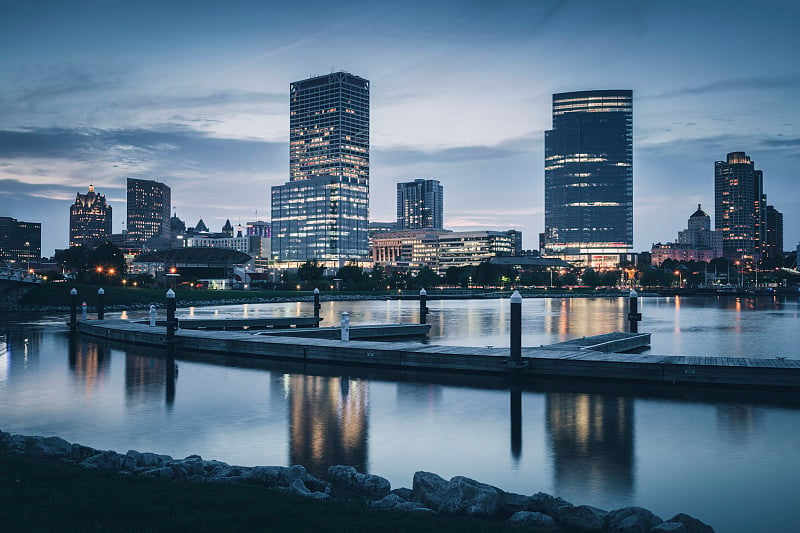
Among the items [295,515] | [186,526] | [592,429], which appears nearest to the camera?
[186,526]

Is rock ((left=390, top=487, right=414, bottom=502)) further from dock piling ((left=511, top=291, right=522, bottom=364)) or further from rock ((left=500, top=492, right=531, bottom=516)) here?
dock piling ((left=511, top=291, right=522, bottom=364))

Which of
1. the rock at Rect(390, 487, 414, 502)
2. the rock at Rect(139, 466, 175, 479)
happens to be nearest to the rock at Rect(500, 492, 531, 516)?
the rock at Rect(390, 487, 414, 502)

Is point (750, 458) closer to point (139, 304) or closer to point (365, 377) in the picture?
point (365, 377)

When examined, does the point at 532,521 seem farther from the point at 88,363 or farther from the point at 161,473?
the point at 88,363

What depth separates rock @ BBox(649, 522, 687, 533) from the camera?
10.1 metres

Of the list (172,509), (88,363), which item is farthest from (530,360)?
(88,363)

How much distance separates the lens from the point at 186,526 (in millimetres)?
9719

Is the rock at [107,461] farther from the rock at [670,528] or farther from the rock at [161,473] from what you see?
the rock at [670,528]

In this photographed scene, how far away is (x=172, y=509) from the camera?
10508 millimetres

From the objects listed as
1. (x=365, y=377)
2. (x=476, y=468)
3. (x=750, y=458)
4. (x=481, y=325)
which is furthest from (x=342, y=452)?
(x=481, y=325)

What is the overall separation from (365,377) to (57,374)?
1521 centimetres

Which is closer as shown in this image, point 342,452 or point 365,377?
point 342,452

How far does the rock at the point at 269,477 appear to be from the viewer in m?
12.8

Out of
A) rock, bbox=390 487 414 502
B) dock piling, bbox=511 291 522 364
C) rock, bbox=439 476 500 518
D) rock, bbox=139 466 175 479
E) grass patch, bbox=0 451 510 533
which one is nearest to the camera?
grass patch, bbox=0 451 510 533
